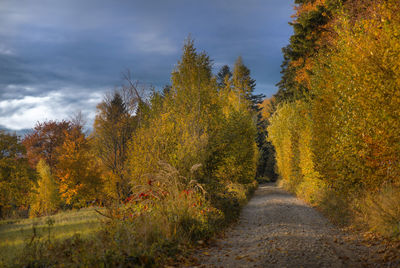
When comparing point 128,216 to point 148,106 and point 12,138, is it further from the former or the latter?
point 12,138

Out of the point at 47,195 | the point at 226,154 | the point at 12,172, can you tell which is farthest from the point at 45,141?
the point at 226,154

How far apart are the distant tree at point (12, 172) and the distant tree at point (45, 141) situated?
1112 centimetres

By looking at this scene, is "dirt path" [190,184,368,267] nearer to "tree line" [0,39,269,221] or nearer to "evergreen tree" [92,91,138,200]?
"tree line" [0,39,269,221]

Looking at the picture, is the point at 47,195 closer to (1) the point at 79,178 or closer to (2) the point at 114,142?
(1) the point at 79,178

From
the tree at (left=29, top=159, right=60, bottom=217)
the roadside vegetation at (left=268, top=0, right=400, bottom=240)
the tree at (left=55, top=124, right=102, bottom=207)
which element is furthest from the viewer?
the tree at (left=29, top=159, right=60, bottom=217)

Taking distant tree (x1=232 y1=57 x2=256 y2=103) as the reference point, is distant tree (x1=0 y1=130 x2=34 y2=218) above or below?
below

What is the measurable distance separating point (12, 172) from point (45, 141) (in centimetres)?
1460

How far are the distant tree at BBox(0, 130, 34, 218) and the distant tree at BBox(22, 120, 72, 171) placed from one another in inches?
438

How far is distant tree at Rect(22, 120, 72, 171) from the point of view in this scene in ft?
109

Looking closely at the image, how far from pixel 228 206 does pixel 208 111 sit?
4.32 m

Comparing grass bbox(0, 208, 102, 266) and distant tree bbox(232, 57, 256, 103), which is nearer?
grass bbox(0, 208, 102, 266)

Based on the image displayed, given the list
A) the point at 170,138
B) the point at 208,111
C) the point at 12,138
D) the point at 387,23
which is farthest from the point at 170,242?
the point at 12,138

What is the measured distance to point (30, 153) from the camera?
33312mm

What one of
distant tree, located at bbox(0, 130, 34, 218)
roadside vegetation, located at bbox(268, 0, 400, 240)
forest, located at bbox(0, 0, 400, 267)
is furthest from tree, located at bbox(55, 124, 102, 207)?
roadside vegetation, located at bbox(268, 0, 400, 240)
